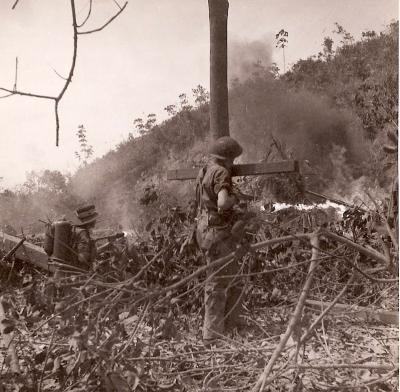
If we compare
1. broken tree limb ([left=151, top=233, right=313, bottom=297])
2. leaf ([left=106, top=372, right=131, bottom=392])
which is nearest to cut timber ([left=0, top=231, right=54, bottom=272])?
leaf ([left=106, top=372, right=131, bottom=392])

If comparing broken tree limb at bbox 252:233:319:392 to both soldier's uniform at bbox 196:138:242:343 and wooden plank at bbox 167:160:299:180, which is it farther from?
soldier's uniform at bbox 196:138:242:343

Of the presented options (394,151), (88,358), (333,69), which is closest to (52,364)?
(88,358)

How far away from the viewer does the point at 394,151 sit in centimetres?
255

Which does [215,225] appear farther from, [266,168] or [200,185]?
[266,168]

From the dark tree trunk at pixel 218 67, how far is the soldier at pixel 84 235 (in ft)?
5.15

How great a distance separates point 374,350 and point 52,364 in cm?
251

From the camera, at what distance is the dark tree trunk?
532cm

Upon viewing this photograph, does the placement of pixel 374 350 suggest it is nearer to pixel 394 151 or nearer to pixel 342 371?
pixel 342 371

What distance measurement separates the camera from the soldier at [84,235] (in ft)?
16.7

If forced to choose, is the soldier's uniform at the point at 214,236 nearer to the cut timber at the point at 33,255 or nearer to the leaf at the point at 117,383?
the leaf at the point at 117,383

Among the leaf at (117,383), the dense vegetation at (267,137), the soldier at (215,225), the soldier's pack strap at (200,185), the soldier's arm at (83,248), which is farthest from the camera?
the dense vegetation at (267,137)

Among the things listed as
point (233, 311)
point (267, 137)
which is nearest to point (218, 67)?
point (233, 311)

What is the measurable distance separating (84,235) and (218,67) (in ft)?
7.58

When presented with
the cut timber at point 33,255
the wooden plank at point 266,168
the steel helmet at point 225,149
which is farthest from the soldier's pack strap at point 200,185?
the cut timber at point 33,255
